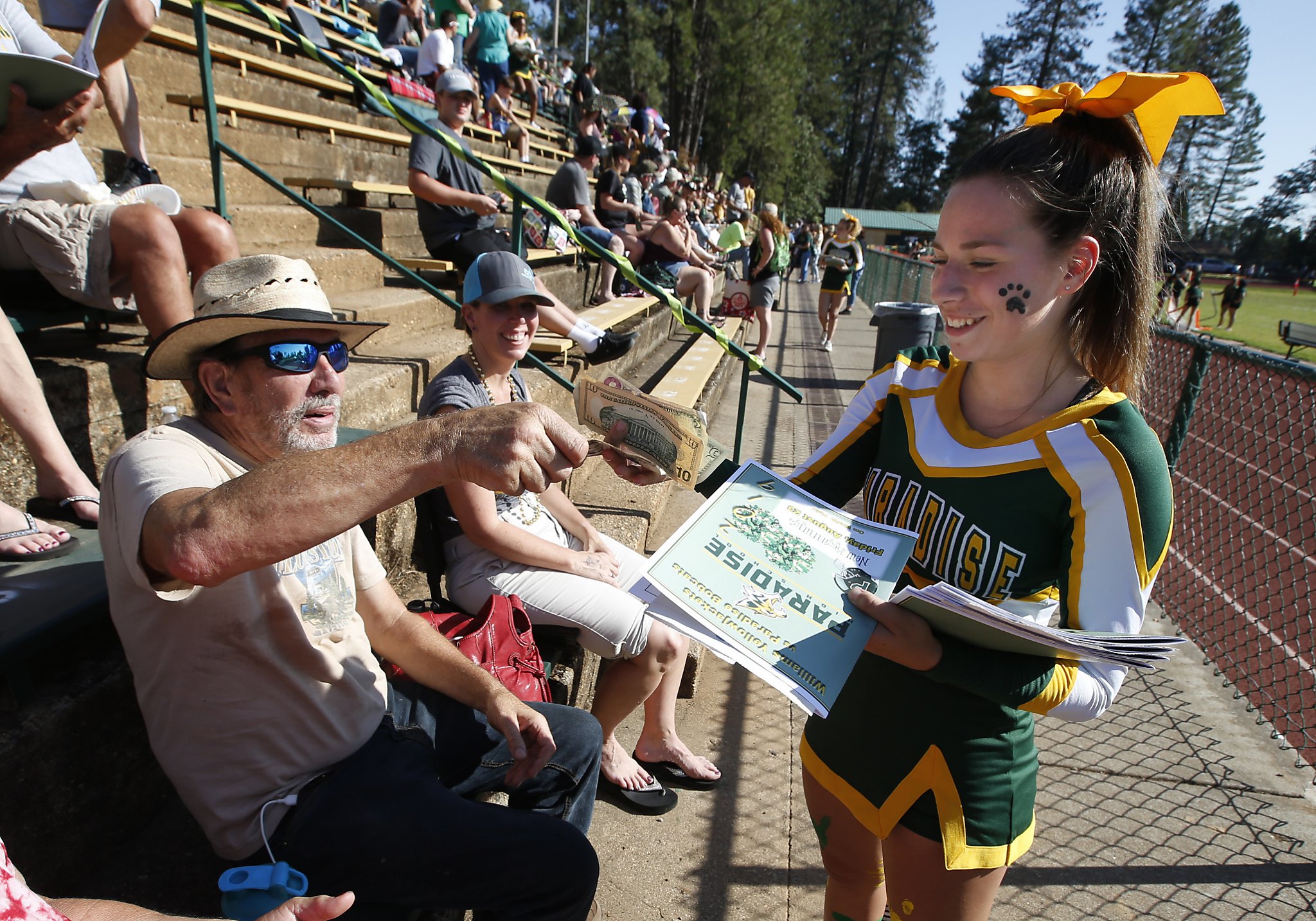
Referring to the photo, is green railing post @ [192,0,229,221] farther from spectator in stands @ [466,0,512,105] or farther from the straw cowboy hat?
spectator in stands @ [466,0,512,105]

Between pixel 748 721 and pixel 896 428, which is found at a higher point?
pixel 896 428

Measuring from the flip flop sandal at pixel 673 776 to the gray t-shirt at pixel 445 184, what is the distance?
3777 millimetres

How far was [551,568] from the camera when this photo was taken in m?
2.47

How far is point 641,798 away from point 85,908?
1.74m

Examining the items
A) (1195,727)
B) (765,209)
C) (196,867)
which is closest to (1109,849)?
(1195,727)

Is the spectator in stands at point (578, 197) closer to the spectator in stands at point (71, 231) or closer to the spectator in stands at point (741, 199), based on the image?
the spectator in stands at point (71, 231)

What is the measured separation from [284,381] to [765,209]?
386 inches

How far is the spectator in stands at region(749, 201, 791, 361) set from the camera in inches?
390

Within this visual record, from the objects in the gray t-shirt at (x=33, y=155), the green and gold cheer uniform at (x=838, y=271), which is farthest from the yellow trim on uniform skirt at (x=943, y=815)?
the green and gold cheer uniform at (x=838, y=271)

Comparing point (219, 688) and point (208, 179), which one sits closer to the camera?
point (219, 688)

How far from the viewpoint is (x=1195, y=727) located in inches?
129

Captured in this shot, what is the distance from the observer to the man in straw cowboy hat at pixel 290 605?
1179 mm

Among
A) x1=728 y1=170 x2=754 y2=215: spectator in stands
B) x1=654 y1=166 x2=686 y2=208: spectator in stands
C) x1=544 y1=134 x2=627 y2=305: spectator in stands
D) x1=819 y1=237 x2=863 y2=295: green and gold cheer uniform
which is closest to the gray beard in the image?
x1=544 y1=134 x2=627 y2=305: spectator in stands

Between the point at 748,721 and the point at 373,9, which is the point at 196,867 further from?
the point at 373,9
